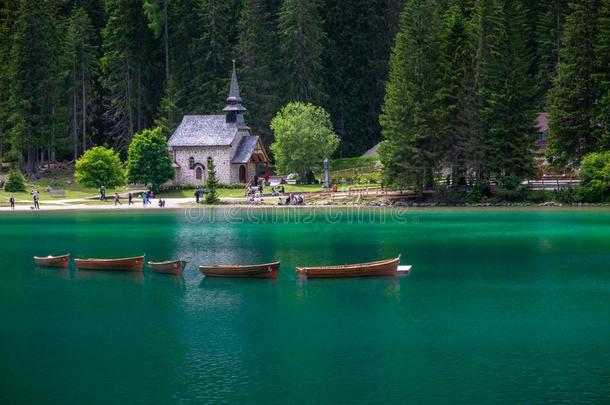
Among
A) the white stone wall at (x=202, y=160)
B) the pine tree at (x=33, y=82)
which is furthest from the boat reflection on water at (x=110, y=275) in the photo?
the pine tree at (x=33, y=82)

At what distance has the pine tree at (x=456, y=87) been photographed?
87.6 meters

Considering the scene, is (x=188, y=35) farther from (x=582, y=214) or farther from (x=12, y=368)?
(x=12, y=368)

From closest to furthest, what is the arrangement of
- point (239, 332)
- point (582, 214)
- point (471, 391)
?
point (471, 391), point (239, 332), point (582, 214)

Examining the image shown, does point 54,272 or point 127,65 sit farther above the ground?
point 127,65

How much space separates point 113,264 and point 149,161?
52.9 m

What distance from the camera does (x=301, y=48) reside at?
114375 mm

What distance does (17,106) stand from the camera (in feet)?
355

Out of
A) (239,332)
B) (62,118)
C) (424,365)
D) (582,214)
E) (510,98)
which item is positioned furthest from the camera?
(62,118)

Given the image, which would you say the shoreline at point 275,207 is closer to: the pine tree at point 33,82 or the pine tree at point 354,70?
the pine tree at point 33,82

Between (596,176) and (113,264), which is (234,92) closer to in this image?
(596,176)

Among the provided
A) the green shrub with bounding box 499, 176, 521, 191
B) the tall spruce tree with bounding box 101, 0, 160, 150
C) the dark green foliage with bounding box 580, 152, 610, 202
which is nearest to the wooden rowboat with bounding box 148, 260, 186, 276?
the green shrub with bounding box 499, 176, 521, 191

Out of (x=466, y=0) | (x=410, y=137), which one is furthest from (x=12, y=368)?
(x=466, y=0)

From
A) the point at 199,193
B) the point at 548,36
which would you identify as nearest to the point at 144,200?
the point at 199,193

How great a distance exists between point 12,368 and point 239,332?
27.5 ft
